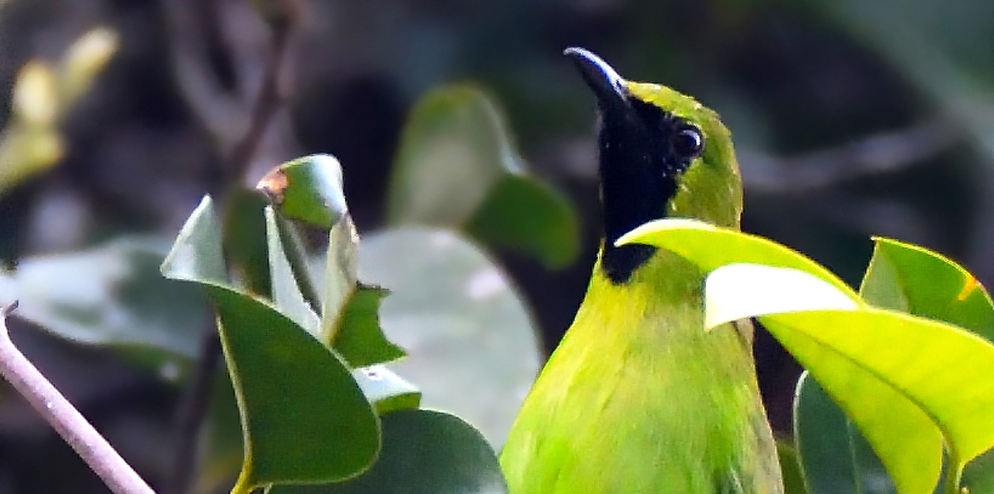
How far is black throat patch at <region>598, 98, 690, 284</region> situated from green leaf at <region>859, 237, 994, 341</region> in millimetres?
504

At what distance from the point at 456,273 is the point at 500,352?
17 cm

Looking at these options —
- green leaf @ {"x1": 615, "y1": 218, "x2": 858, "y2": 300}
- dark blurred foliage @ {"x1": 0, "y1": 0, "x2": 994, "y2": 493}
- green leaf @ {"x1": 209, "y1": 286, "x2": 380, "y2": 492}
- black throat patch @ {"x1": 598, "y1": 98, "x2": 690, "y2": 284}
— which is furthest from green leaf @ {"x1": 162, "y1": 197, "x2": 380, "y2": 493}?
dark blurred foliage @ {"x1": 0, "y1": 0, "x2": 994, "y2": 493}

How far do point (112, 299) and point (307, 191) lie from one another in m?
0.80

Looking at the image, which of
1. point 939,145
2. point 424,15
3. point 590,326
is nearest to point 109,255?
point 590,326

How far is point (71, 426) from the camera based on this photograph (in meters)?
0.72

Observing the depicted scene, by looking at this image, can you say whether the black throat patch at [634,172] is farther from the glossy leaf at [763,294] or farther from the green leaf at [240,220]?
the glossy leaf at [763,294]

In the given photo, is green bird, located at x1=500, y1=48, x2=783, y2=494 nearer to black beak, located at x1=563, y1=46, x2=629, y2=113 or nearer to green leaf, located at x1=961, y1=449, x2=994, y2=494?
black beak, located at x1=563, y1=46, x2=629, y2=113

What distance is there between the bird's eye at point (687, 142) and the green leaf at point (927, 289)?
0.55 meters

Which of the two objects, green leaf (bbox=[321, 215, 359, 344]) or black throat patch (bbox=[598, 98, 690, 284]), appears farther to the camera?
black throat patch (bbox=[598, 98, 690, 284])

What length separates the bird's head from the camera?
148 centimetres

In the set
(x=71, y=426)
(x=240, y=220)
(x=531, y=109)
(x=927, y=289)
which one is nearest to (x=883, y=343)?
(x=927, y=289)

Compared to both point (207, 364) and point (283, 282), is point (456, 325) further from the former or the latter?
point (283, 282)

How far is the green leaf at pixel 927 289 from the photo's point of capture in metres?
0.87

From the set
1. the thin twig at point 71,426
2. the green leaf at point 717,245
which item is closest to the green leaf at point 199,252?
the thin twig at point 71,426
